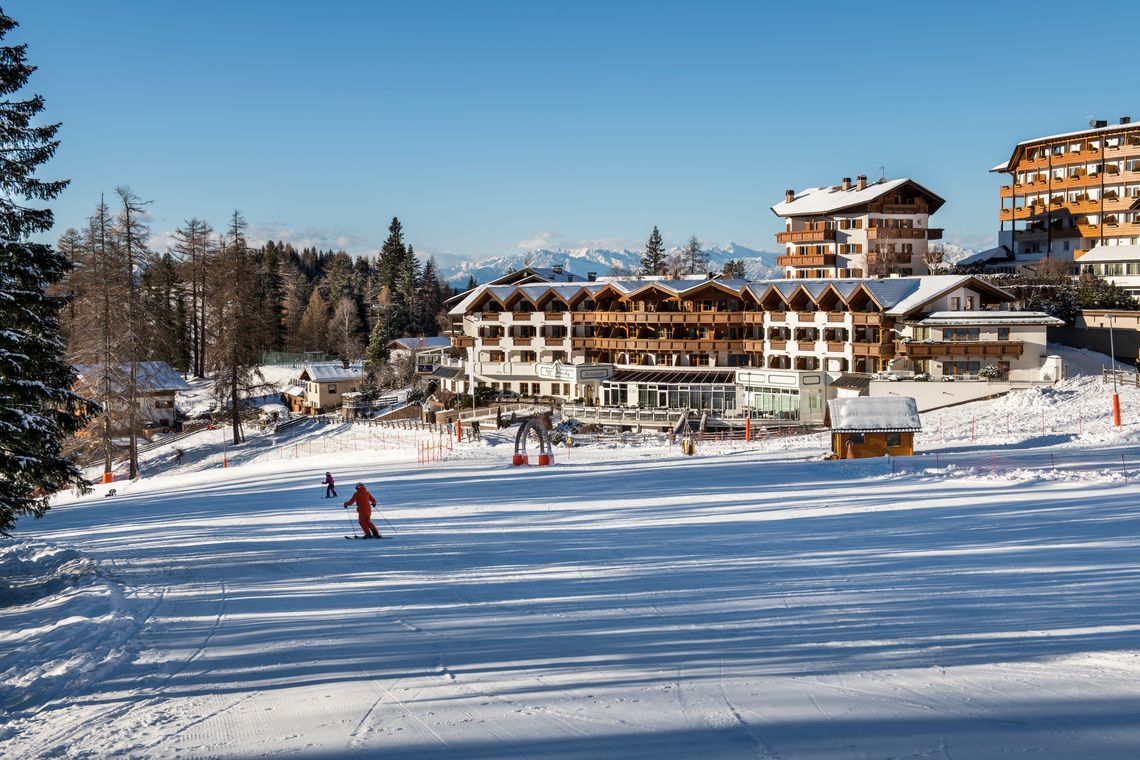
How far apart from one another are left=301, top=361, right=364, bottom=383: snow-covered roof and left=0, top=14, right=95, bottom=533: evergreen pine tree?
48.7 m

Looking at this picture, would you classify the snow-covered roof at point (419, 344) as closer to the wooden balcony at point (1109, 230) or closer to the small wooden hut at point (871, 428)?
the wooden balcony at point (1109, 230)

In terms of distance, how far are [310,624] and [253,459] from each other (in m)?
40.2

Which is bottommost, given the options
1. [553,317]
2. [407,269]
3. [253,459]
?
[253,459]

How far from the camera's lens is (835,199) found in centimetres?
6631

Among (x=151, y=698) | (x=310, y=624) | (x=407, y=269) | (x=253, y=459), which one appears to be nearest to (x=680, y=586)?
(x=310, y=624)

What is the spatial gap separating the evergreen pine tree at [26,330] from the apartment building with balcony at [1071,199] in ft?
193

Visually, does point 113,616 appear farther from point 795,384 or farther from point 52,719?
point 795,384

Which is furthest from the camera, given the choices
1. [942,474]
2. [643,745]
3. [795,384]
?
[795,384]

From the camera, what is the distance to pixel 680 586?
12805mm

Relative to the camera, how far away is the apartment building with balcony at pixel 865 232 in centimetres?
6344

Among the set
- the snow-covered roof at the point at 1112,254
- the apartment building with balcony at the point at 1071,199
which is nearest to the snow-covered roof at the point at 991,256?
the apartment building with balcony at the point at 1071,199

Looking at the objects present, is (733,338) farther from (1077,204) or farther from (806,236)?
(1077,204)

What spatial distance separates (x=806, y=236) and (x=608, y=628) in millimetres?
60775

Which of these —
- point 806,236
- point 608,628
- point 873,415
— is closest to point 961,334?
point 873,415
